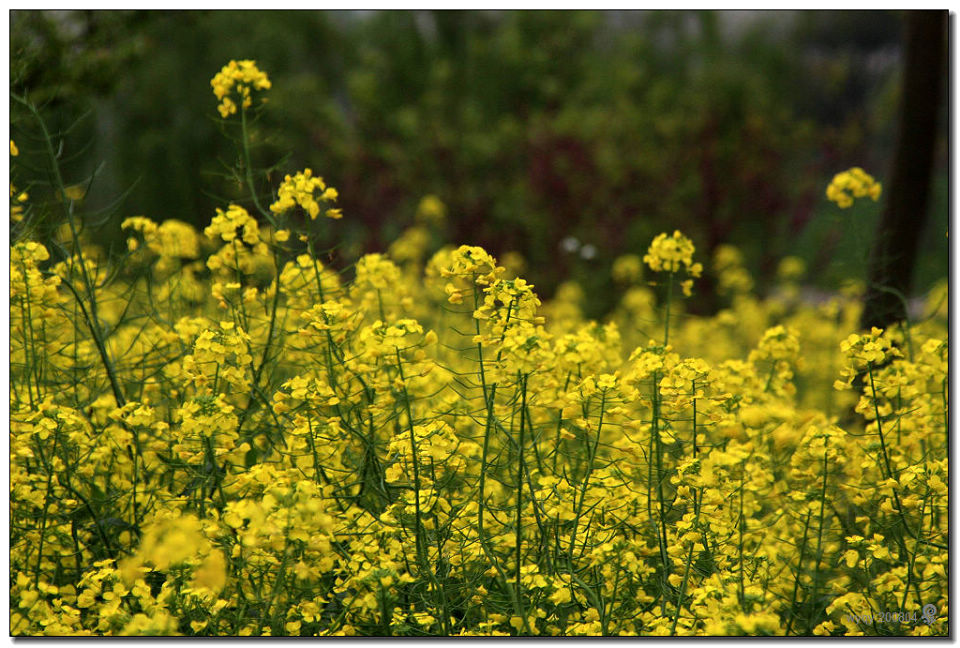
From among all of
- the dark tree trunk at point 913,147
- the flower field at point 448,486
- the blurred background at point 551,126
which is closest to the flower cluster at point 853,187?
the flower field at point 448,486

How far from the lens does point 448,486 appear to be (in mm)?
2268

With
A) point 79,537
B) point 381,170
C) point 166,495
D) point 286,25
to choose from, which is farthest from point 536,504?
point 286,25

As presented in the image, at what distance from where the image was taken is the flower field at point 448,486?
2.04m

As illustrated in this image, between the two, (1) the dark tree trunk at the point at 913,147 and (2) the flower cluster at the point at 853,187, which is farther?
(1) the dark tree trunk at the point at 913,147

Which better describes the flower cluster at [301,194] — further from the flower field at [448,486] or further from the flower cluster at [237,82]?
the flower cluster at [237,82]

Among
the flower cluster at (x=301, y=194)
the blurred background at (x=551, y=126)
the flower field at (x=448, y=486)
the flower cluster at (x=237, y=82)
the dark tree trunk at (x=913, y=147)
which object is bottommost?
the flower field at (x=448, y=486)

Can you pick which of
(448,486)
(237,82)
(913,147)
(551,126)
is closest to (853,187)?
(913,147)

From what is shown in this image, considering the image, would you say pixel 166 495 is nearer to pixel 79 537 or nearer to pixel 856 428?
pixel 79 537

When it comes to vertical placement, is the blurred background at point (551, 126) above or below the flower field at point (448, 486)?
above

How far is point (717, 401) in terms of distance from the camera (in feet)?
7.33

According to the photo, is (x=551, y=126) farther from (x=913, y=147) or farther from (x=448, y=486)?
(x=448, y=486)

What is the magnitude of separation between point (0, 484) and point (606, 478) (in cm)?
144

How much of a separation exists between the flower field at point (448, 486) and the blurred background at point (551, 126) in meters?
4.12

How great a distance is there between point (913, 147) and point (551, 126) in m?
4.84
